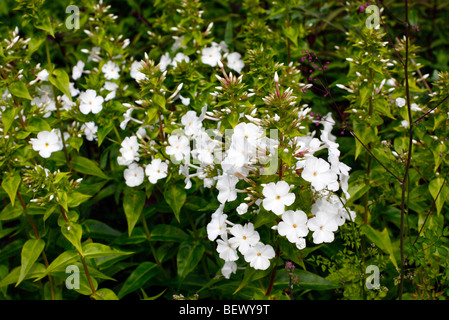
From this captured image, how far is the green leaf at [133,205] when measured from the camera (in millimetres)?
3086

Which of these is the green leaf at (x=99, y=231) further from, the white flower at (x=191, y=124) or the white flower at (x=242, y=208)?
the white flower at (x=242, y=208)

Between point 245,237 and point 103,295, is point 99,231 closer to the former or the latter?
point 103,295

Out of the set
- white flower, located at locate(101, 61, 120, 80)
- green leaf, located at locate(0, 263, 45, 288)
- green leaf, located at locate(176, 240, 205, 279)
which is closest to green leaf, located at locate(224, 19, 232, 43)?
white flower, located at locate(101, 61, 120, 80)

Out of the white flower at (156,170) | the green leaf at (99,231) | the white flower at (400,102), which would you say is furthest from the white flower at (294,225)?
the green leaf at (99,231)

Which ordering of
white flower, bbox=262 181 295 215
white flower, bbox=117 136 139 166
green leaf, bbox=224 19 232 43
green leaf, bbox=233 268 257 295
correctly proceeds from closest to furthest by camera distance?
1. white flower, bbox=262 181 295 215
2. green leaf, bbox=233 268 257 295
3. white flower, bbox=117 136 139 166
4. green leaf, bbox=224 19 232 43

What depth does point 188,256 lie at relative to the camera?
10.3 feet

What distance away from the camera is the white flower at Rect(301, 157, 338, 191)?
2.22 meters

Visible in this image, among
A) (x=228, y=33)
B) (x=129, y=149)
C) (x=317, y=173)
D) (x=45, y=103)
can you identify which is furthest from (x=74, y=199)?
(x=228, y=33)

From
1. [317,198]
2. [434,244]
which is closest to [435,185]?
[434,244]

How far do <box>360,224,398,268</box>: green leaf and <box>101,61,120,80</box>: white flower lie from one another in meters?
2.07

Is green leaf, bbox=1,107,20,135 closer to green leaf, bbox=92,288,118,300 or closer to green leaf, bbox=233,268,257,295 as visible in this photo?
green leaf, bbox=92,288,118,300

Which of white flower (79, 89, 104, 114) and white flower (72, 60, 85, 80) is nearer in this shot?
white flower (79, 89, 104, 114)

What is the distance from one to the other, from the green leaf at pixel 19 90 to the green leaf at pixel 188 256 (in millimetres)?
1420

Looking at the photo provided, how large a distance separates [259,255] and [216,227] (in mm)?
262
